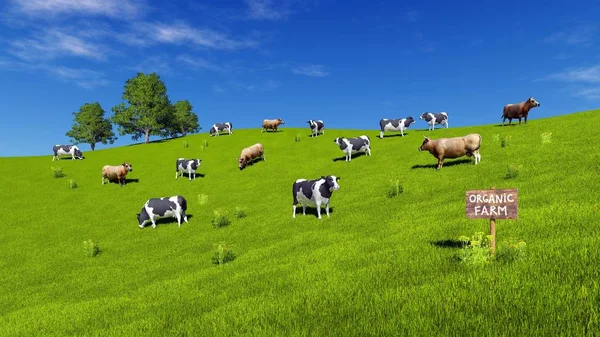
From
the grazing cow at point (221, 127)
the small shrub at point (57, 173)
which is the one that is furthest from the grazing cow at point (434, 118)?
the small shrub at point (57, 173)

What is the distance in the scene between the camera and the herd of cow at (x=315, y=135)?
55.3 ft

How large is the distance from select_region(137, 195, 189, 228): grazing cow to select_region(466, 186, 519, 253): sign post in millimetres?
16436

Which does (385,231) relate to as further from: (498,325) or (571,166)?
(571,166)

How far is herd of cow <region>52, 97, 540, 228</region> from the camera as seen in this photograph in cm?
1686

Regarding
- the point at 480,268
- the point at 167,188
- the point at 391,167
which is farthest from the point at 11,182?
the point at 480,268

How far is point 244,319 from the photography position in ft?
18.7

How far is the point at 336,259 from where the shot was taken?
30.1ft

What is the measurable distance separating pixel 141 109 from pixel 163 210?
4778cm

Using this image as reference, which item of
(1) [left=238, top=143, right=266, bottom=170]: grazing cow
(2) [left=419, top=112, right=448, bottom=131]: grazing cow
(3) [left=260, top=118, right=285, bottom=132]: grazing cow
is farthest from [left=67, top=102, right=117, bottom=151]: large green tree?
(2) [left=419, top=112, right=448, bottom=131]: grazing cow

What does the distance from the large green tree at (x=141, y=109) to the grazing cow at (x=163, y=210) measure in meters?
44.4

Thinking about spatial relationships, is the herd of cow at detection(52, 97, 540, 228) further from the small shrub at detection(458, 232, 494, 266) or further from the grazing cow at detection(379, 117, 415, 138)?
the small shrub at detection(458, 232, 494, 266)

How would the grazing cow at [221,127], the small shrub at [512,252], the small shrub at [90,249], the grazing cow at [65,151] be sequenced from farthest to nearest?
the grazing cow at [221,127] < the grazing cow at [65,151] < the small shrub at [90,249] < the small shrub at [512,252]

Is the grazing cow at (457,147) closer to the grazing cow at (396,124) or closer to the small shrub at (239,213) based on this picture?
the small shrub at (239,213)

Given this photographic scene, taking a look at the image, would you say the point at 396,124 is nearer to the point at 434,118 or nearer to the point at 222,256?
the point at 434,118
